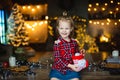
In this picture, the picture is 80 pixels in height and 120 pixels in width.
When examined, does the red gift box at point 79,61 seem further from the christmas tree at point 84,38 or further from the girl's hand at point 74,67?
the christmas tree at point 84,38

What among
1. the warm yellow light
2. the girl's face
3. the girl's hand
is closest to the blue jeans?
the girl's hand

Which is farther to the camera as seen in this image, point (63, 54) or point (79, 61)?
point (63, 54)

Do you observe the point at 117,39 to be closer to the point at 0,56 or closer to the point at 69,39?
the point at 0,56

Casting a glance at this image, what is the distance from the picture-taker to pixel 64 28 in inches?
118

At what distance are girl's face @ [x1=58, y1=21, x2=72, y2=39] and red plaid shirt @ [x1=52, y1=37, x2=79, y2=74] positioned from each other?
90 mm

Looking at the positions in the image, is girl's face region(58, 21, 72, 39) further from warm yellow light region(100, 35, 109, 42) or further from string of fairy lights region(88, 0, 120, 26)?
string of fairy lights region(88, 0, 120, 26)

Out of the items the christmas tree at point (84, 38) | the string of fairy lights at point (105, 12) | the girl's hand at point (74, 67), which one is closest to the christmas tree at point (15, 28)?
the christmas tree at point (84, 38)

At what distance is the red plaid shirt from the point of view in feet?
10.1

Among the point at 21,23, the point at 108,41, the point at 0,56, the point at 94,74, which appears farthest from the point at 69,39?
the point at 108,41

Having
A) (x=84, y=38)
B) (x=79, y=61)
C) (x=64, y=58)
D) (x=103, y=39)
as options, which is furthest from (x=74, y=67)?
(x=103, y=39)

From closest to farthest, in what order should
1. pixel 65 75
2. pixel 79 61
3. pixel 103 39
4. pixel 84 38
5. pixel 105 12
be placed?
pixel 79 61
pixel 65 75
pixel 84 38
pixel 103 39
pixel 105 12

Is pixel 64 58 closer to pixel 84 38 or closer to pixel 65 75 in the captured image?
pixel 65 75

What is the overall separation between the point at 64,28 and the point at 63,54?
27 cm

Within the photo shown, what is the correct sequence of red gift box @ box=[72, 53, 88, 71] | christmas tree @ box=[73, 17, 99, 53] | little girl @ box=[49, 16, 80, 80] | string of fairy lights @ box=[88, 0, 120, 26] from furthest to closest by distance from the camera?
string of fairy lights @ box=[88, 0, 120, 26] → christmas tree @ box=[73, 17, 99, 53] → little girl @ box=[49, 16, 80, 80] → red gift box @ box=[72, 53, 88, 71]
